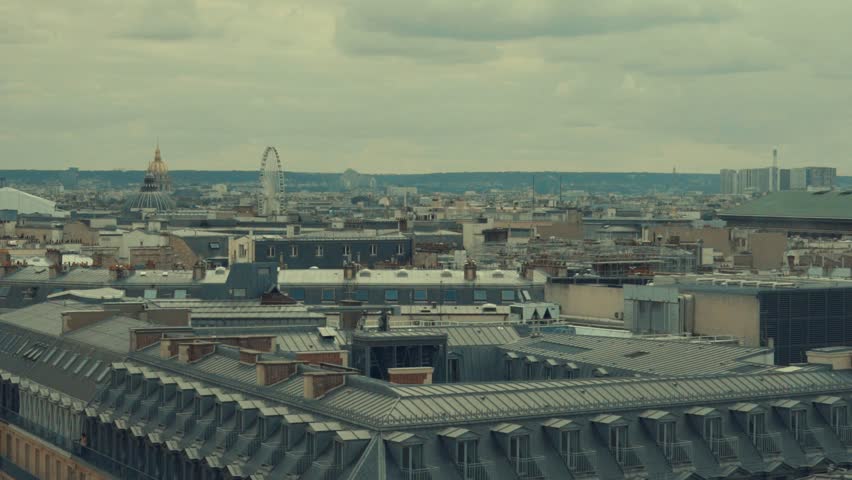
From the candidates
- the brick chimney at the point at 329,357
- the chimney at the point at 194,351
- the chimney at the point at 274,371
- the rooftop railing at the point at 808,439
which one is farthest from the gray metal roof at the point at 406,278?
the rooftop railing at the point at 808,439

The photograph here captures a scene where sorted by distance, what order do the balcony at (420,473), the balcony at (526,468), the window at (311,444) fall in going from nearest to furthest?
the balcony at (420,473) < the balcony at (526,468) < the window at (311,444)

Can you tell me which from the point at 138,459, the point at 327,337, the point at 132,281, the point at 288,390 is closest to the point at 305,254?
the point at 132,281

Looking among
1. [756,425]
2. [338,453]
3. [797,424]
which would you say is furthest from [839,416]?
Result: [338,453]

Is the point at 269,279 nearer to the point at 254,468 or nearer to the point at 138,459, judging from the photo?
the point at 138,459

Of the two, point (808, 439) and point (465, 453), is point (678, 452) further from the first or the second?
point (465, 453)

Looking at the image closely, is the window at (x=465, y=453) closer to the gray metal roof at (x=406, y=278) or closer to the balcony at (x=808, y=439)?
the balcony at (x=808, y=439)

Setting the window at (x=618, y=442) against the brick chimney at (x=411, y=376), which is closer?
the window at (x=618, y=442)
